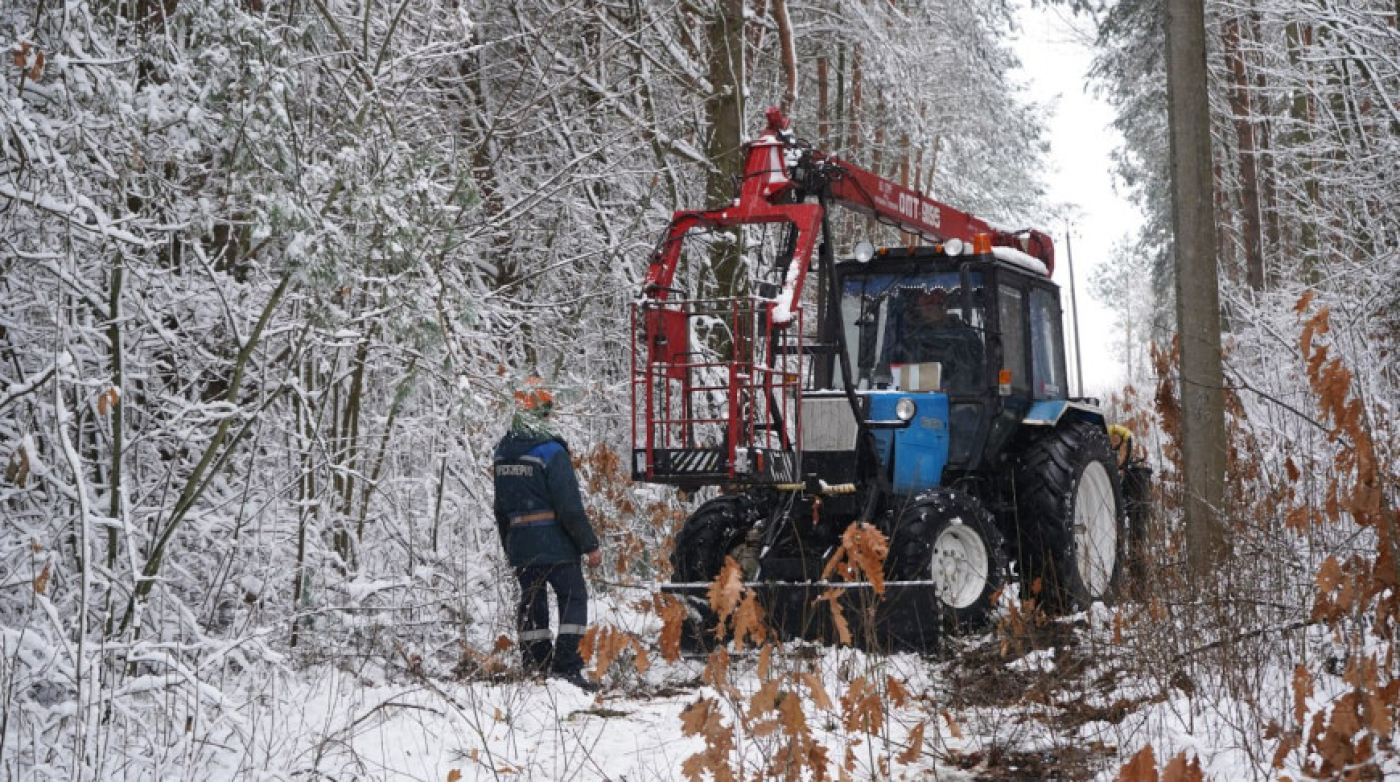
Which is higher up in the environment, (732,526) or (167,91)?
(167,91)

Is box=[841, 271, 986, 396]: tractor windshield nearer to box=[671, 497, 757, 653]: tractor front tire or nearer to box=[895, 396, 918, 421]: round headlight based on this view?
box=[895, 396, 918, 421]: round headlight

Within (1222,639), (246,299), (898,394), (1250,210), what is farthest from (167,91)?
(1250,210)

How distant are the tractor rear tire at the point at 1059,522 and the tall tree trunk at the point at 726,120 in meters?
3.61

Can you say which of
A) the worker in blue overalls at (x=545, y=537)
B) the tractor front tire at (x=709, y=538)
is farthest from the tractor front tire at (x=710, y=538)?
the worker in blue overalls at (x=545, y=537)

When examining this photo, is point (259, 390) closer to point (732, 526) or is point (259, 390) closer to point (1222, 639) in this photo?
point (732, 526)

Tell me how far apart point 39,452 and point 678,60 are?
7086mm

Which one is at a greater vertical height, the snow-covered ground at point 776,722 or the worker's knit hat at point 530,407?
the worker's knit hat at point 530,407

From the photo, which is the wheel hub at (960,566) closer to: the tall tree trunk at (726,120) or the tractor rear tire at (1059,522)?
the tractor rear tire at (1059,522)

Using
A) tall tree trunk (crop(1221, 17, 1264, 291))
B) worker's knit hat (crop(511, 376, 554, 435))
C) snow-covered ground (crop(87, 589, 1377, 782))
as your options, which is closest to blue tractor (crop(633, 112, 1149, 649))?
worker's knit hat (crop(511, 376, 554, 435))

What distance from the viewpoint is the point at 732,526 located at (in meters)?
8.14

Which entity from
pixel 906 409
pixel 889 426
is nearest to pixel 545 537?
pixel 889 426

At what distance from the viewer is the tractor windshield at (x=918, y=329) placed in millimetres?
8469

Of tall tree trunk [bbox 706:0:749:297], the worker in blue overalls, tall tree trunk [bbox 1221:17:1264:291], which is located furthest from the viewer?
tall tree trunk [bbox 1221:17:1264:291]

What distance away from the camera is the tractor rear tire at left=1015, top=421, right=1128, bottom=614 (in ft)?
27.4
